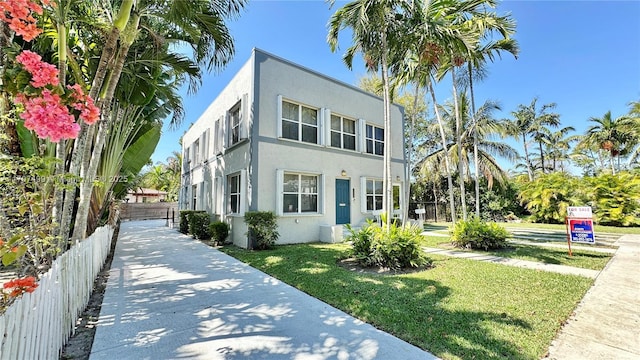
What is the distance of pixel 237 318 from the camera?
4047 mm

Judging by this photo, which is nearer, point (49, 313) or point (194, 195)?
point (49, 313)

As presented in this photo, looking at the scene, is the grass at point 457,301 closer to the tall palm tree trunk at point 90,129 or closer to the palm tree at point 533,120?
the tall palm tree trunk at point 90,129

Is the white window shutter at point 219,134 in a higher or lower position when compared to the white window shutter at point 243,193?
higher

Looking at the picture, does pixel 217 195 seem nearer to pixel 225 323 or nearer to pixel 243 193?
pixel 243 193

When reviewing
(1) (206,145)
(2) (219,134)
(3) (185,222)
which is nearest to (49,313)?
(2) (219,134)

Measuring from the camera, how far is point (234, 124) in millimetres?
12211

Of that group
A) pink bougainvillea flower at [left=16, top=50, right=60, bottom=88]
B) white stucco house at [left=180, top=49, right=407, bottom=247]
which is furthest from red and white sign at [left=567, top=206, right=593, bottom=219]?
pink bougainvillea flower at [left=16, top=50, right=60, bottom=88]

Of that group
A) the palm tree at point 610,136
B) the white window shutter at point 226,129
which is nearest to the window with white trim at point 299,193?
the white window shutter at point 226,129

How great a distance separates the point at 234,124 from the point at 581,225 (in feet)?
42.7

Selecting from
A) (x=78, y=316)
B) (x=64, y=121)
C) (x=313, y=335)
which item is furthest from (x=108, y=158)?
(x=313, y=335)

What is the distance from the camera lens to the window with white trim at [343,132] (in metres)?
12.6

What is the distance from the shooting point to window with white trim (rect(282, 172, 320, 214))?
10789 millimetres

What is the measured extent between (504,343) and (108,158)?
927 centimetres

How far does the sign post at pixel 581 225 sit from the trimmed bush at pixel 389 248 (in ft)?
17.0
